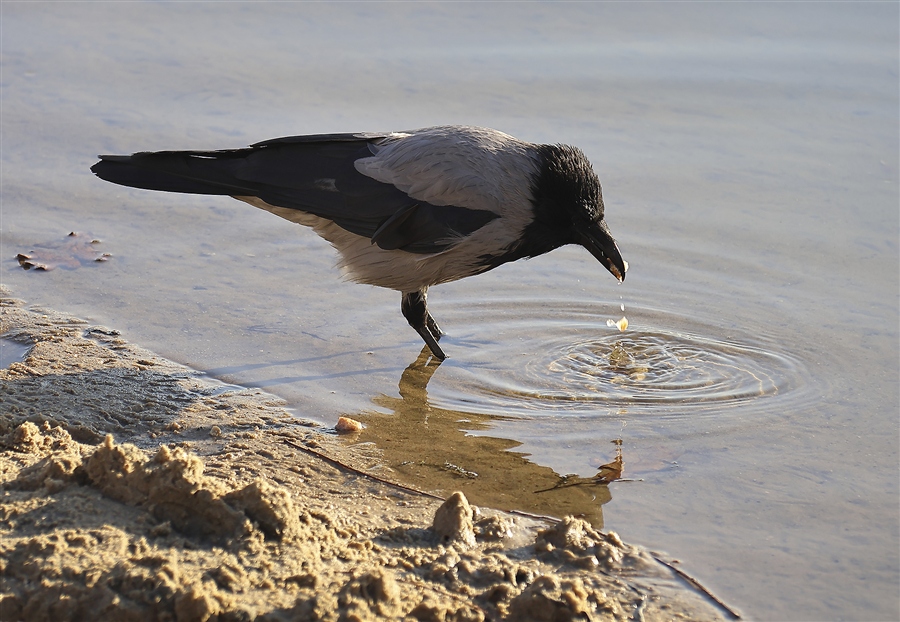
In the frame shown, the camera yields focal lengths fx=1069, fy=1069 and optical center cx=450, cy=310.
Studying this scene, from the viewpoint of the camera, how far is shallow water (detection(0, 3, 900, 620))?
477cm

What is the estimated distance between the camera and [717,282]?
7016mm

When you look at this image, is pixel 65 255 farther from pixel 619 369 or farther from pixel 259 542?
pixel 259 542

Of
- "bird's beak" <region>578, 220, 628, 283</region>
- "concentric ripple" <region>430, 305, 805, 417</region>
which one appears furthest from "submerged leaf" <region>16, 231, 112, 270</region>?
"bird's beak" <region>578, 220, 628, 283</region>

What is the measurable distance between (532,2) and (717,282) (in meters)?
5.46

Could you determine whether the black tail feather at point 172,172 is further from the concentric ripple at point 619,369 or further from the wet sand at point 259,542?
the concentric ripple at point 619,369

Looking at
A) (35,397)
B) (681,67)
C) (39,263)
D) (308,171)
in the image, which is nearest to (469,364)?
(308,171)

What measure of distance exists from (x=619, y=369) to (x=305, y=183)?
81.4 inches

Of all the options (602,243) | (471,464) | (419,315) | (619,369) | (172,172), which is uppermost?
(172,172)

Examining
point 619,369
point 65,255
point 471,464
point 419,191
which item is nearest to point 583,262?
point 619,369

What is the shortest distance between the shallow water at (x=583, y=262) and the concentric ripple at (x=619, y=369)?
2 centimetres

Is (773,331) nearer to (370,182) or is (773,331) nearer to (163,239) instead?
(370,182)

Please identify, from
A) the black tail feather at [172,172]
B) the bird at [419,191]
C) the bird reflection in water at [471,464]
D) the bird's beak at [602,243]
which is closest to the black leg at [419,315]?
the bird at [419,191]

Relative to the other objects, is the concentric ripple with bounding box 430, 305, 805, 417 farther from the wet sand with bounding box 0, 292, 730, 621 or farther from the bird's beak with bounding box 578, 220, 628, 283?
the wet sand with bounding box 0, 292, 730, 621

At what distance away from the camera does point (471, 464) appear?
16.0 ft
